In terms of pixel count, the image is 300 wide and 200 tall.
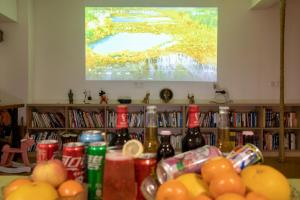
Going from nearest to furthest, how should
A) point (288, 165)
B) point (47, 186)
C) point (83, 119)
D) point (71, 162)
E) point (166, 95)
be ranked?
point (47, 186), point (71, 162), point (288, 165), point (83, 119), point (166, 95)

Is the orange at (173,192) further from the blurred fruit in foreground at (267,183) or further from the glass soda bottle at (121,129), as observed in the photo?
the glass soda bottle at (121,129)

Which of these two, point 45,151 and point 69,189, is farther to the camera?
point 45,151

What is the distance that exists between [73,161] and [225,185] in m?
0.44

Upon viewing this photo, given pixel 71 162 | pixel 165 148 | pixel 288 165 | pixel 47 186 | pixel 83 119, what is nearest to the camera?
pixel 47 186

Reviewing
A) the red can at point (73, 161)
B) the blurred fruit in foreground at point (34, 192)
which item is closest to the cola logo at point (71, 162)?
the red can at point (73, 161)

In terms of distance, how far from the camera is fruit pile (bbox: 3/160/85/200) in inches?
30.8

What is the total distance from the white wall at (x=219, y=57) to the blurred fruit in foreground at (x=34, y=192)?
4212mm

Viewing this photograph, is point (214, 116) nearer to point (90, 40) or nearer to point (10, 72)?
point (90, 40)

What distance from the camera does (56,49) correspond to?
4.98m

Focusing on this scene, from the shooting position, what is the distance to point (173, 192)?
0.76 meters

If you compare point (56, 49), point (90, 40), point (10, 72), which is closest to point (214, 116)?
point (90, 40)

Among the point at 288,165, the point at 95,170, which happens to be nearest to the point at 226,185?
the point at 95,170

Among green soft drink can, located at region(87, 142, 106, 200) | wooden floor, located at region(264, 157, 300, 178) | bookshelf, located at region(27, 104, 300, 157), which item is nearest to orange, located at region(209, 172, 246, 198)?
green soft drink can, located at region(87, 142, 106, 200)

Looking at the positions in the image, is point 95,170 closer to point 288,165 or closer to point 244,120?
point 288,165
